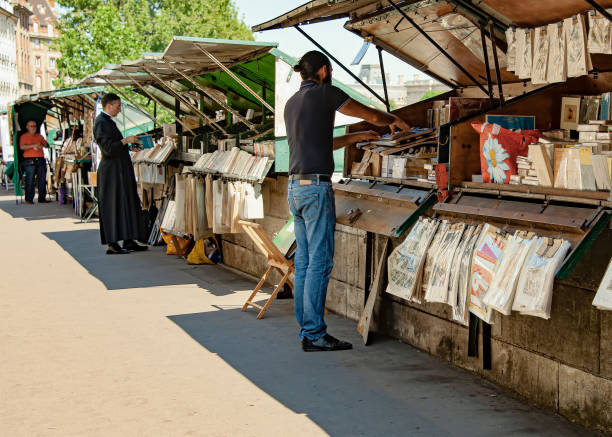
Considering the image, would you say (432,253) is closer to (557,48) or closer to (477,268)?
(477,268)

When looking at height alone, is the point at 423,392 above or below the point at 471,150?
below

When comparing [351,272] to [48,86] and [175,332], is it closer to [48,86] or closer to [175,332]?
[175,332]

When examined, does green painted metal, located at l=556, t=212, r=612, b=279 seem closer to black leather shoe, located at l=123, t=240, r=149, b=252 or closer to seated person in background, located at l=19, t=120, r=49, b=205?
black leather shoe, located at l=123, t=240, r=149, b=252

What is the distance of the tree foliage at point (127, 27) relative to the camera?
1336 inches

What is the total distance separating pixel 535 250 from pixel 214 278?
18.1ft

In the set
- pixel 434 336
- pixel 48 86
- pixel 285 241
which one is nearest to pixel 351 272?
pixel 285 241

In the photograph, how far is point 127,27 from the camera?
34.7 metres

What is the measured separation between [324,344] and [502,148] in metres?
2.00

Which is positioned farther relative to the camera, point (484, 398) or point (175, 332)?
point (175, 332)

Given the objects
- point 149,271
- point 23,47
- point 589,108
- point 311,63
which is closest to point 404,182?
point 311,63

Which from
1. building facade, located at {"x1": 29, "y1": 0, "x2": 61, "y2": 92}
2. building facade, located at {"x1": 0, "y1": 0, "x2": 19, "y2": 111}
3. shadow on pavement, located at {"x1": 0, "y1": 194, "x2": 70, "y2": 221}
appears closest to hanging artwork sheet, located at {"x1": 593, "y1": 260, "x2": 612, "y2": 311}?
shadow on pavement, located at {"x1": 0, "y1": 194, "x2": 70, "y2": 221}

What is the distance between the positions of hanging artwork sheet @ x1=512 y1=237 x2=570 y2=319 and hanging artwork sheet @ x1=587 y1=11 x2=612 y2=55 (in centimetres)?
115

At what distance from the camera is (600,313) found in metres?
4.16

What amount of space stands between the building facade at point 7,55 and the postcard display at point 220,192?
297 feet
